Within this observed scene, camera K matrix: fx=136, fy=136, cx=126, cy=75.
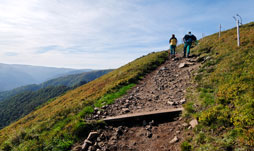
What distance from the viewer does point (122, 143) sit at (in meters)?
5.79

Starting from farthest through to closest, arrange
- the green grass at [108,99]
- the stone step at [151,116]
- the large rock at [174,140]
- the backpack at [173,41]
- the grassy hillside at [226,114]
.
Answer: the backpack at [173,41] < the green grass at [108,99] < the stone step at [151,116] < the large rock at [174,140] < the grassy hillside at [226,114]

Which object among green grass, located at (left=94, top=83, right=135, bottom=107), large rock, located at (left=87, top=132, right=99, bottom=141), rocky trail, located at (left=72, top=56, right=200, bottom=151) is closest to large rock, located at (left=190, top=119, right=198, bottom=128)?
rocky trail, located at (left=72, top=56, right=200, bottom=151)

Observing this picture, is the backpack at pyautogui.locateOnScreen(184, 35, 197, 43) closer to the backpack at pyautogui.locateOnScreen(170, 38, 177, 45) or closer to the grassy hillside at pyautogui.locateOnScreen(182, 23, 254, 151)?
the backpack at pyautogui.locateOnScreen(170, 38, 177, 45)

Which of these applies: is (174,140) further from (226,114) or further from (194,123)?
(226,114)

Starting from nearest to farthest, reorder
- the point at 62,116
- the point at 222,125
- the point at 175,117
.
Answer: the point at 222,125, the point at 175,117, the point at 62,116

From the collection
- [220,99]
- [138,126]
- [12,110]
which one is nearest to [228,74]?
[220,99]

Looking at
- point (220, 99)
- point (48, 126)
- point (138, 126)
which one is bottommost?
point (48, 126)

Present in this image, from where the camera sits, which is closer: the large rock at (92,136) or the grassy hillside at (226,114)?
the grassy hillside at (226,114)

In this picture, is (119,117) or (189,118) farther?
(119,117)

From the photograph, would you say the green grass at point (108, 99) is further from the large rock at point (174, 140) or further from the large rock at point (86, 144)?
the large rock at point (174, 140)

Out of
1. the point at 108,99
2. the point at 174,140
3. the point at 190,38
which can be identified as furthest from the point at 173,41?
the point at 174,140

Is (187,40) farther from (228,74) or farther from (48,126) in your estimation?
(48,126)

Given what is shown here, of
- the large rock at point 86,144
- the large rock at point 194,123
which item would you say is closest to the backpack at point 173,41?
the large rock at point 194,123

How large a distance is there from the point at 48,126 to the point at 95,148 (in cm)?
443
